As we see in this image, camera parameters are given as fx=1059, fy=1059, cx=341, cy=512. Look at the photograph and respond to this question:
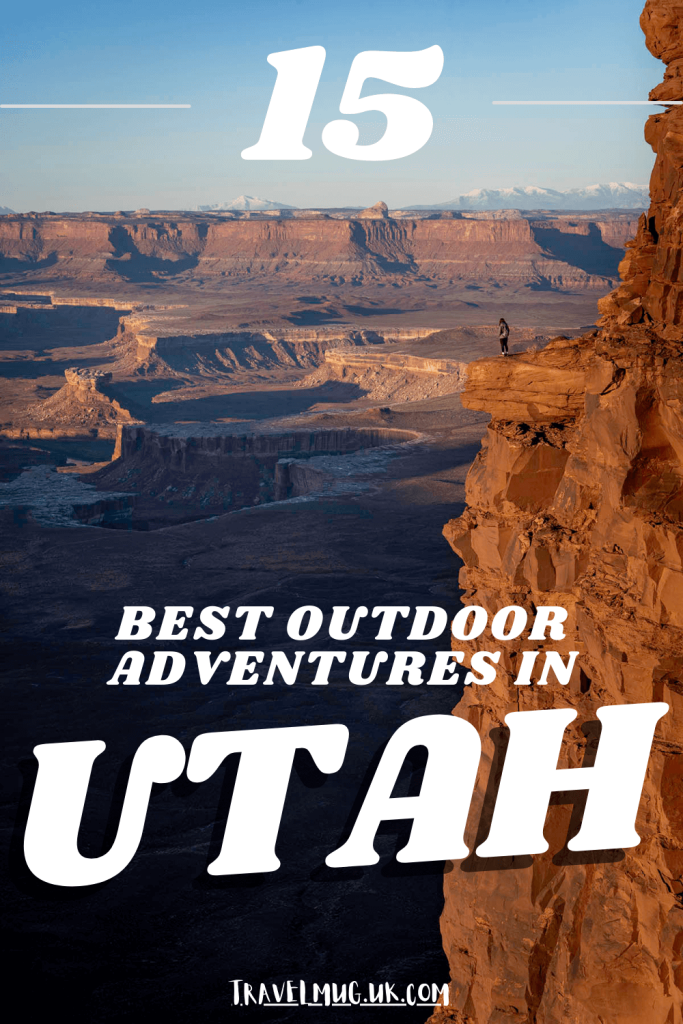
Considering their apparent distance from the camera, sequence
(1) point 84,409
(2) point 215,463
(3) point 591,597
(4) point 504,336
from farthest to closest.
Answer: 1. (1) point 84,409
2. (2) point 215,463
3. (4) point 504,336
4. (3) point 591,597

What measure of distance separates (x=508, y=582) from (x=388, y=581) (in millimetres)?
46304

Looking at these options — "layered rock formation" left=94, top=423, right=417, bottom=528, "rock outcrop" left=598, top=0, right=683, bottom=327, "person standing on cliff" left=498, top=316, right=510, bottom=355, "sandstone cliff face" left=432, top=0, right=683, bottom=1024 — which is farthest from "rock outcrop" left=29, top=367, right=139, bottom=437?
"rock outcrop" left=598, top=0, right=683, bottom=327

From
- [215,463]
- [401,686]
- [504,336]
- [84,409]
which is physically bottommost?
[504,336]

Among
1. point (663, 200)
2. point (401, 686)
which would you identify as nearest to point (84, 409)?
point (401, 686)

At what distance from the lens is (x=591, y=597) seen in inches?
335

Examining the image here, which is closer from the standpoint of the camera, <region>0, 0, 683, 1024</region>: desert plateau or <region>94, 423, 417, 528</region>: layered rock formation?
<region>0, 0, 683, 1024</region>: desert plateau

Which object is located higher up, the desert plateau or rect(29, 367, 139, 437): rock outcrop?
rect(29, 367, 139, 437): rock outcrop

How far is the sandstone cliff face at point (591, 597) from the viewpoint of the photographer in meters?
7.86

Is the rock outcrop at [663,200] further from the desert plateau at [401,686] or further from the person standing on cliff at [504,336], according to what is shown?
the person standing on cliff at [504,336]

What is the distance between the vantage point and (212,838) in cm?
3178

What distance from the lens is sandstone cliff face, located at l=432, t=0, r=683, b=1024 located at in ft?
25.8

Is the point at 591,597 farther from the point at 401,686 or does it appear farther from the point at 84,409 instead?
the point at 84,409

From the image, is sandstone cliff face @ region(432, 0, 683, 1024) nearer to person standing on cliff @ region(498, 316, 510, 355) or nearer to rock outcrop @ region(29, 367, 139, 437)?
person standing on cliff @ region(498, 316, 510, 355)

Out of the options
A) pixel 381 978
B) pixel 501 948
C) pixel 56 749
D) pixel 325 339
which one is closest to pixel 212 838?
pixel 381 978
